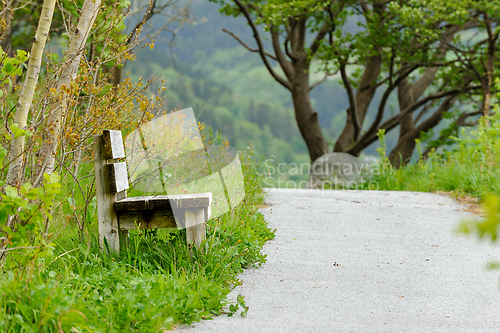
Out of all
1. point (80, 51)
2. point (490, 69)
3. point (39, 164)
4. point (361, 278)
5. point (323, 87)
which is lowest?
point (361, 278)

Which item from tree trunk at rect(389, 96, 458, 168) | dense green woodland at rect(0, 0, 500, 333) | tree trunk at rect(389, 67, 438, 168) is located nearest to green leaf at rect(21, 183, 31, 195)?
dense green woodland at rect(0, 0, 500, 333)

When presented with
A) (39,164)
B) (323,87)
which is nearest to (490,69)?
(39,164)

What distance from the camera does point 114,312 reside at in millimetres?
2344

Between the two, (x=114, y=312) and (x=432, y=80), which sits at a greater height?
(x=432, y=80)

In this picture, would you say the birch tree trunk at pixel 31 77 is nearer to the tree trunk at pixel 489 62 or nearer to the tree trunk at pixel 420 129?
the tree trunk at pixel 489 62

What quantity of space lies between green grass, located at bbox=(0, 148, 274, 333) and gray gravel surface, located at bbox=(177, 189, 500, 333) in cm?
16

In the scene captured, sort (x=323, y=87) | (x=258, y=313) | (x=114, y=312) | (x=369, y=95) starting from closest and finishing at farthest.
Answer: (x=114, y=312) → (x=258, y=313) → (x=369, y=95) → (x=323, y=87)

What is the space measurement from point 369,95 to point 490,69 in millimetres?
4154

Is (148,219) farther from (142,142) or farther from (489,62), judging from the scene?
(489,62)

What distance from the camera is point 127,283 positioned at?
2.64 meters

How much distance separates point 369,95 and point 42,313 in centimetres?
1282

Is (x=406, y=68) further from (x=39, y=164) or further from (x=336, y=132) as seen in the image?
(x=336, y=132)

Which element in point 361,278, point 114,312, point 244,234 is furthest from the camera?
point 244,234

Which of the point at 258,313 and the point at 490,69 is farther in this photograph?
the point at 490,69
